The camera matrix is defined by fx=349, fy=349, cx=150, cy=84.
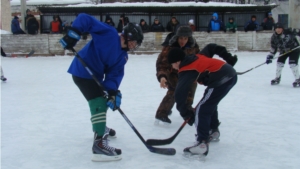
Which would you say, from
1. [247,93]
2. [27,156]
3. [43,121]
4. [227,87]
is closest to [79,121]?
[43,121]

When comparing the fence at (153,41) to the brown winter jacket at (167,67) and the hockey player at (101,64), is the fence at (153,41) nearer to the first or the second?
the brown winter jacket at (167,67)

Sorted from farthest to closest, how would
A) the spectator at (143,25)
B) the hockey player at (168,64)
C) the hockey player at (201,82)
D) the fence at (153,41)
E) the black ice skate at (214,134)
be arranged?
the spectator at (143,25) < the fence at (153,41) < the hockey player at (168,64) < the black ice skate at (214,134) < the hockey player at (201,82)

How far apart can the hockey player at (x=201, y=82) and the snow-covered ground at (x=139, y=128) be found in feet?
1.00

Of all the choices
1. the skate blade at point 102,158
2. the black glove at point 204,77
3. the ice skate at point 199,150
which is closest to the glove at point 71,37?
the skate blade at point 102,158

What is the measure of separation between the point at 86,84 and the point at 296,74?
218 inches

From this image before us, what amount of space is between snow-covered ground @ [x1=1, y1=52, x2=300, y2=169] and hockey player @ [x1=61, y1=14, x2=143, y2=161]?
0.95 ft

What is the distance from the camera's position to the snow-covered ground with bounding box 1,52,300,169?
3.36 m

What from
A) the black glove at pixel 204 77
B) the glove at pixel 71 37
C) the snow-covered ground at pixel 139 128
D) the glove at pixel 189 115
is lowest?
the snow-covered ground at pixel 139 128

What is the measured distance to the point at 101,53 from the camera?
331 cm

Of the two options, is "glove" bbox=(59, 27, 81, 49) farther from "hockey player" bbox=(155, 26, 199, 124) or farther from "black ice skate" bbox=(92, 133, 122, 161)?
"hockey player" bbox=(155, 26, 199, 124)

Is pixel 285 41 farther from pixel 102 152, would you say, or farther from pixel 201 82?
pixel 102 152

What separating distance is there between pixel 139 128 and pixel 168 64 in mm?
913

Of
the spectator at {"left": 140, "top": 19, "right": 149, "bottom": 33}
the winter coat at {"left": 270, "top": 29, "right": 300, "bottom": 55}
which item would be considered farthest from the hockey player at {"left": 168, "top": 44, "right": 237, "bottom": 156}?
the spectator at {"left": 140, "top": 19, "right": 149, "bottom": 33}

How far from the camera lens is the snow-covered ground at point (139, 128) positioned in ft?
11.0
